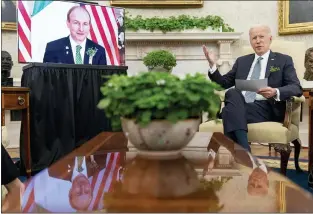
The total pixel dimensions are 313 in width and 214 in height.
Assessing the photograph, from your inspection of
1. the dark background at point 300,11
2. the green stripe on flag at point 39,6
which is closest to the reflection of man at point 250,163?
the green stripe on flag at point 39,6

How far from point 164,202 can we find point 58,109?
2293 millimetres

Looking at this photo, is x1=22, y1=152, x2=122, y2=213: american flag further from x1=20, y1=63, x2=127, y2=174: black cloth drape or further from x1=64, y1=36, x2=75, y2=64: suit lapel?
x1=64, y1=36, x2=75, y2=64: suit lapel

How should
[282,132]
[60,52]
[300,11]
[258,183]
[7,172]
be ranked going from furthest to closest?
[300,11] < [60,52] < [282,132] < [7,172] < [258,183]

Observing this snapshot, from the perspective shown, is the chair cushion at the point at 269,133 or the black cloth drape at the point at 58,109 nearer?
the chair cushion at the point at 269,133

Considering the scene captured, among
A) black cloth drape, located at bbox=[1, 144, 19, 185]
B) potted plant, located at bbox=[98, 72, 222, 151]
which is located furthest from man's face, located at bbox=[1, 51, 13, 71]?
potted plant, located at bbox=[98, 72, 222, 151]

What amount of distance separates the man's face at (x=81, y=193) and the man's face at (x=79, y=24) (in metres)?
2.24

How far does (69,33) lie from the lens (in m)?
3.26

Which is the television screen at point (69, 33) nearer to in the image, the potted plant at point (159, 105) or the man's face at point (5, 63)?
the man's face at point (5, 63)

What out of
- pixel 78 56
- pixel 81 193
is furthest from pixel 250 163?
pixel 78 56

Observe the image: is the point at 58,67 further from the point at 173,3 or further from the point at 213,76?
the point at 173,3

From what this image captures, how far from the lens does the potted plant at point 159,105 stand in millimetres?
1229

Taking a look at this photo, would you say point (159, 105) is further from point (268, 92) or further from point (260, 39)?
point (260, 39)

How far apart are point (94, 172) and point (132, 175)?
7.2 inches

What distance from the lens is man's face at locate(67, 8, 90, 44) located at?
10.7 feet
